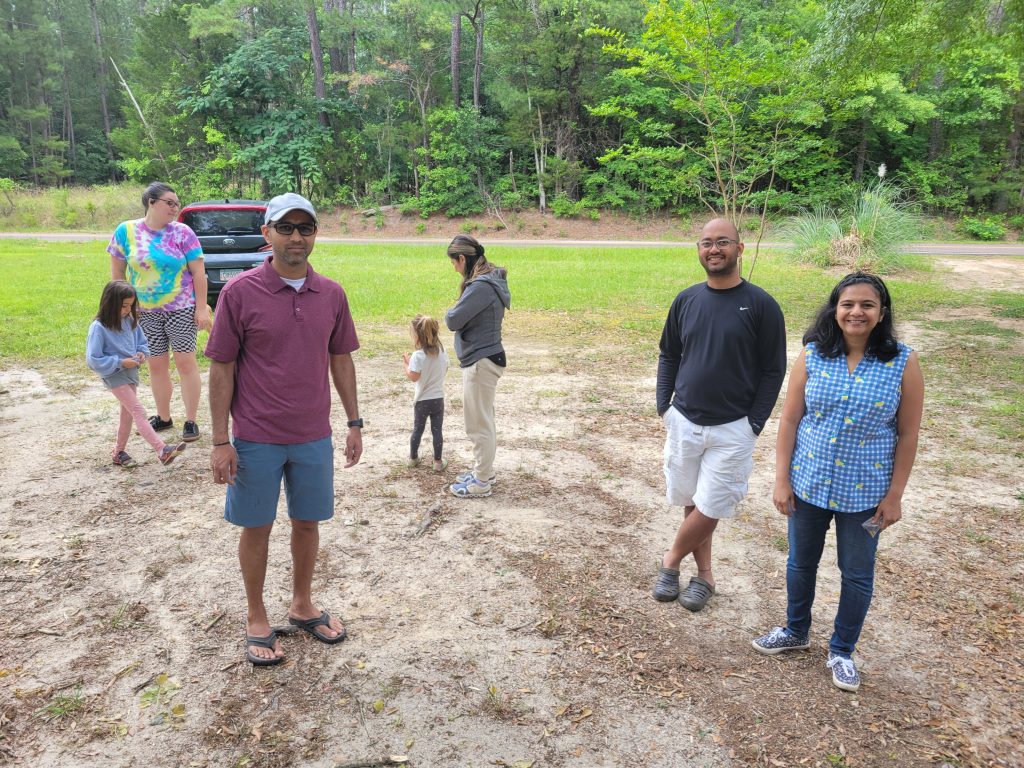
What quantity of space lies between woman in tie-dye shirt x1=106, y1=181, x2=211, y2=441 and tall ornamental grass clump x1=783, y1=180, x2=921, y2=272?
14.8 metres

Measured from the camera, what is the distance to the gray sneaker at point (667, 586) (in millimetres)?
3518

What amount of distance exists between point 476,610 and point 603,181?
2830cm

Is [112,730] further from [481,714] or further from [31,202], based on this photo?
[31,202]

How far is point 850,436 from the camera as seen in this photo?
8.93 ft

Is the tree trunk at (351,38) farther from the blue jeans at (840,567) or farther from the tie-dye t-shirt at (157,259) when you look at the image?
the blue jeans at (840,567)

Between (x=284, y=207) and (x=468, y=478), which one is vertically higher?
(x=284, y=207)

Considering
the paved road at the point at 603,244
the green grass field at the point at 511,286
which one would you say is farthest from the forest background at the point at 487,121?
the green grass field at the point at 511,286

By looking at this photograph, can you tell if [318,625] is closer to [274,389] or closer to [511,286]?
[274,389]

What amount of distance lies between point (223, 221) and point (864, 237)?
14.1 meters

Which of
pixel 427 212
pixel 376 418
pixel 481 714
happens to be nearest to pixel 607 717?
pixel 481 714

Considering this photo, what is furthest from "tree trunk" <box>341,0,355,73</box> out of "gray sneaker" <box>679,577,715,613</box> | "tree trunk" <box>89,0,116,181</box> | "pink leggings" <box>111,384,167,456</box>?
"gray sneaker" <box>679,577,715,613</box>

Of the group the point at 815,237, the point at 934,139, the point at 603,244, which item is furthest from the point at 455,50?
the point at 934,139

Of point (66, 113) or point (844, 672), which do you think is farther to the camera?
point (66, 113)

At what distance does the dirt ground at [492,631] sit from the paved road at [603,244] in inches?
642
